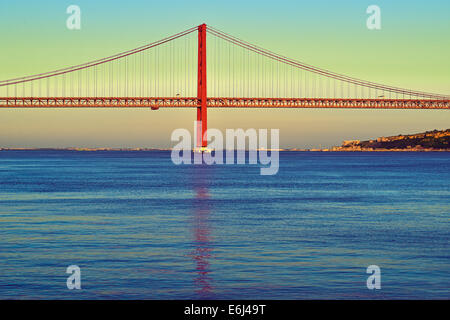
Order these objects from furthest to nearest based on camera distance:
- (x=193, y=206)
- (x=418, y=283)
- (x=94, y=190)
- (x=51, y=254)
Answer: (x=94, y=190) < (x=193, y=206) < (x=51, y=254) < (x=418, y=283)

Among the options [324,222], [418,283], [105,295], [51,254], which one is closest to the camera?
[105,295]

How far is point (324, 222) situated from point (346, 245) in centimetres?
529

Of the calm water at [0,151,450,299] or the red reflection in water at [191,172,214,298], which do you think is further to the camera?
the red reflection in water at [191,172,214,298]

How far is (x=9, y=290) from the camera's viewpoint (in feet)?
37.3

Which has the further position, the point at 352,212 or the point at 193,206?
the point at 193,206

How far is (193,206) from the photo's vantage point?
28.3 m

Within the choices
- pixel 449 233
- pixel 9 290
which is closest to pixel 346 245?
pixel 449 233

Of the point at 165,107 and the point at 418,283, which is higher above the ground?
the point at 165,107

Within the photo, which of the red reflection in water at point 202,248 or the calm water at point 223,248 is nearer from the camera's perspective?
the calm water at point 223,248

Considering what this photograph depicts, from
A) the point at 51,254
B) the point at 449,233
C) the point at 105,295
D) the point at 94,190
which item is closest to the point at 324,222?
the point at 449,233
